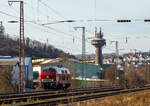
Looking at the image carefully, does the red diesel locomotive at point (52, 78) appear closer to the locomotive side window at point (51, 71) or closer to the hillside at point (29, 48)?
the locomotive side window at point (51, 71)

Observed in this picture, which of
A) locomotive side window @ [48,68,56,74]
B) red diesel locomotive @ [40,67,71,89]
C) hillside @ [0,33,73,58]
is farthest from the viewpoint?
hillside @ [0,33,73,58]

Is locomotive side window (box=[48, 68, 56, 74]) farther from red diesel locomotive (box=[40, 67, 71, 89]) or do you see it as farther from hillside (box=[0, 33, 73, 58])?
hillside (box=[0, 33, 73, 58])

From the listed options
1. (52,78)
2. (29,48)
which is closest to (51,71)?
(52,78)

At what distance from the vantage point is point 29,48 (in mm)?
160500

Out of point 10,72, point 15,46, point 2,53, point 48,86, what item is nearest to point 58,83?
point 48,86

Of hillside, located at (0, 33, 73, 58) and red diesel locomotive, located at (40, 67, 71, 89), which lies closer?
red diesel locomotive, located at (40, 67, 71, 89)

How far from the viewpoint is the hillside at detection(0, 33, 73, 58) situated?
151775mm

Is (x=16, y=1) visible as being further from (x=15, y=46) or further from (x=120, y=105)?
(x=15, y=46)

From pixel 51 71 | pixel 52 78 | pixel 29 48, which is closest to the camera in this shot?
pixel 52 78

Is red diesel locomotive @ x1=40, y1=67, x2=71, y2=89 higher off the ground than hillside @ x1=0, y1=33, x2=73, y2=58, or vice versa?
hillside @ x1=0, y1=33, x2=73, y2=58

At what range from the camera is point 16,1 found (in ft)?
122

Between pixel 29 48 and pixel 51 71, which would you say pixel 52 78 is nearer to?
pixel 51 71

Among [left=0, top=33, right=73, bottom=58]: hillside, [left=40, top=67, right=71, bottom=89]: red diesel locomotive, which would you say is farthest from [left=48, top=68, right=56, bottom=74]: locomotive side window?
[left=0, top=33, right=73, bottom=58]: hillside

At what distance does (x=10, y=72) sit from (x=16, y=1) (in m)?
21.2
